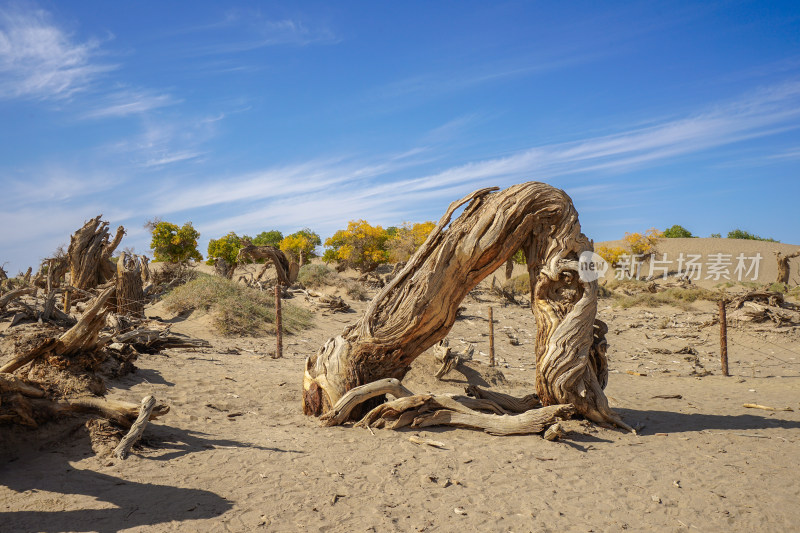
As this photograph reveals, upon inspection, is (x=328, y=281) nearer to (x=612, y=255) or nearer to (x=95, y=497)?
(x=95, y=497)

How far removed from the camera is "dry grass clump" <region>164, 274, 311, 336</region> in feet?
47.5

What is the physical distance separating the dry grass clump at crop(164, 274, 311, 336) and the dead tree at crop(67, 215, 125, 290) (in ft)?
6.60

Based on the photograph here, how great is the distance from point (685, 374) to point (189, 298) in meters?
13.5

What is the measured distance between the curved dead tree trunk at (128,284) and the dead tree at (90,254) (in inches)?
74.9

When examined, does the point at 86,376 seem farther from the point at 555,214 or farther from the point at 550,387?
the point at 555,214

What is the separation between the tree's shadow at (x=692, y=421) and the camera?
23.7 ft

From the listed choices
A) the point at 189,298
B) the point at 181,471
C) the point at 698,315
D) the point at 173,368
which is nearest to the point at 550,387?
the point at 181,471

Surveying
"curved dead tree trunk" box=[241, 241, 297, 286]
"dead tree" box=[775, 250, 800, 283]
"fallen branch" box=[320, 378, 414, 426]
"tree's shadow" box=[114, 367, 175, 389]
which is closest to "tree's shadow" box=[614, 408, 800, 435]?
"fallen branch" box=[320, 378, 414, 426]

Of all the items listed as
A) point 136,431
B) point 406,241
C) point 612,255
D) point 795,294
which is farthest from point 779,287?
point 136,431

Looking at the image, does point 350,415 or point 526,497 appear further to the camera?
point 350,415

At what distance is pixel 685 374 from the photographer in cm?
1240

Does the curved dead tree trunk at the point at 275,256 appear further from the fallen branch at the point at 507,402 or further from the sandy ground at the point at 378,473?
the fallen branch at the point at 507,402

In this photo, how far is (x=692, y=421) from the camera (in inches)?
299

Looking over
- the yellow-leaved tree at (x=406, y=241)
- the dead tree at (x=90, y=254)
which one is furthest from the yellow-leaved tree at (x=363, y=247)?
the dead tree at (x=90, y=254)
